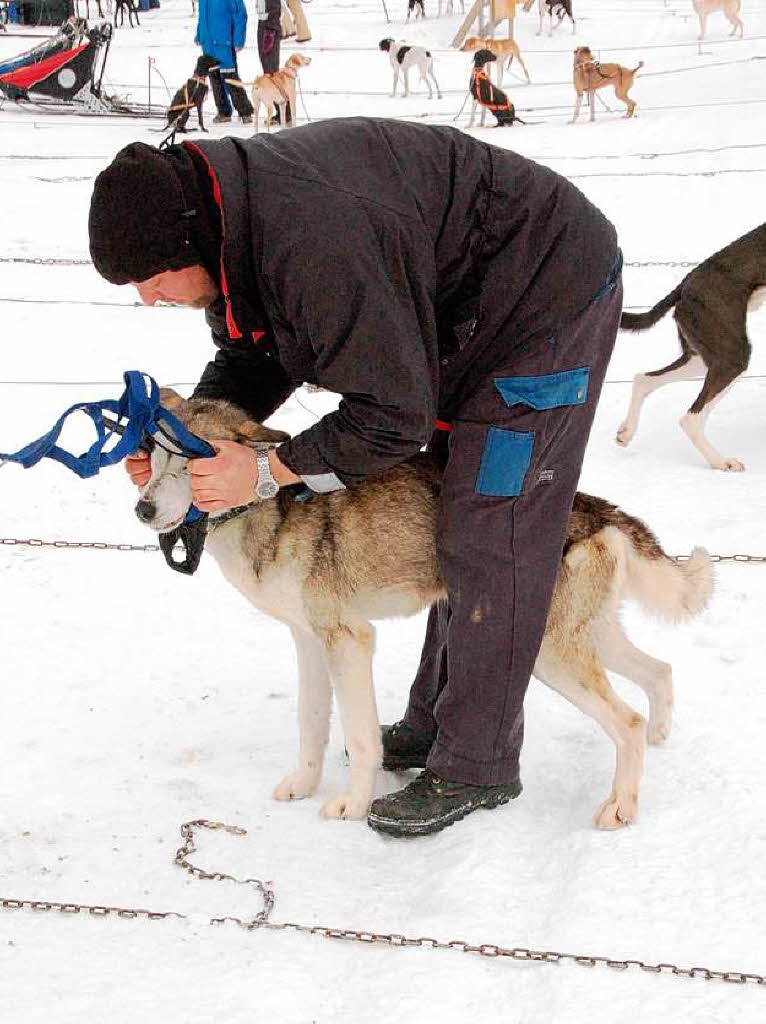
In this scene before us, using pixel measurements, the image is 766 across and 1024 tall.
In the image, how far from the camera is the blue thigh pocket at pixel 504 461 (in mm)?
2316

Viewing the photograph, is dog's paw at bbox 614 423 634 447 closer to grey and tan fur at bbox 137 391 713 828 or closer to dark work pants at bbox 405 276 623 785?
grey and tan fur at bbox 137 391 713 828

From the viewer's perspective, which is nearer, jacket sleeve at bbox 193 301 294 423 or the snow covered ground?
the snow covered ground

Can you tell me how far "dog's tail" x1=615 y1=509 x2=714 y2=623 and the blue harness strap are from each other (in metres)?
1.04

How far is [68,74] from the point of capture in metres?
15.5

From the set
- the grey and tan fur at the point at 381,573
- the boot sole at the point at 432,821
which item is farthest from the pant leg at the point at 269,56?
the boot sole at the point at 432,821

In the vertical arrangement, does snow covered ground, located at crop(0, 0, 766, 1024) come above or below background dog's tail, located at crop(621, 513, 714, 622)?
below

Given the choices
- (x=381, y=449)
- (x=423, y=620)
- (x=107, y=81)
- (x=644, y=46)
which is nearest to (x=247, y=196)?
(x=381, y=449)

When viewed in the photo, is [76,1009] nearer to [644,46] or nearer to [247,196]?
[247,196]

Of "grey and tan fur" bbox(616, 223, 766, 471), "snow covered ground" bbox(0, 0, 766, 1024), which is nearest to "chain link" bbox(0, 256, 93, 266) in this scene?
"snow covered ground" bbox(0, 0, 766, 1024)

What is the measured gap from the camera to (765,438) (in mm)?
5441

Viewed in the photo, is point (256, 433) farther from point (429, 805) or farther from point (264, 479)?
point (429, 805)

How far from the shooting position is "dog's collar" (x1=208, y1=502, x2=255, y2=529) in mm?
2561

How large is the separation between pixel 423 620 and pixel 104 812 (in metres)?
1.39

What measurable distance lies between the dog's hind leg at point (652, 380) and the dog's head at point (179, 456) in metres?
3.10
